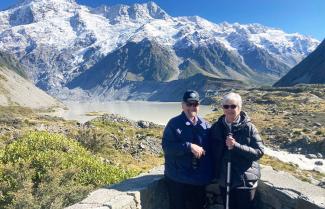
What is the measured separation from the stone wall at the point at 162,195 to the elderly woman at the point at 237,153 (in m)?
0.73

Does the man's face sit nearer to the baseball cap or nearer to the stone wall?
the baseball cap

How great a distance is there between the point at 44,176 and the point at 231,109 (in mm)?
6288

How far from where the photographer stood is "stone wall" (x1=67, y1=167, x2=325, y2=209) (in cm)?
791

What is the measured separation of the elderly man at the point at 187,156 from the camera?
798cm

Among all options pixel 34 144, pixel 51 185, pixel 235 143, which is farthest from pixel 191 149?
pixel 34 144

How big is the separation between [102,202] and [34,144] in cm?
686

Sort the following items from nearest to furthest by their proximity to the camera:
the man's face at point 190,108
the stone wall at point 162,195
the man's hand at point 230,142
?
the man's hand at point 230,142, the stone wall at point 162,195, the man's face at point 190,108

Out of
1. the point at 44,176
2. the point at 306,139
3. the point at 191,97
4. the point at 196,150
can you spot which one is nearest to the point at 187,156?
the point at 196,150

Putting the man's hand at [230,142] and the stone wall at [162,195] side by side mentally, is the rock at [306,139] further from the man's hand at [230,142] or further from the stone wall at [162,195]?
the man's hand at [230,142]

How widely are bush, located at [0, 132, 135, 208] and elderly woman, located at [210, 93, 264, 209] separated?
453 centimetres

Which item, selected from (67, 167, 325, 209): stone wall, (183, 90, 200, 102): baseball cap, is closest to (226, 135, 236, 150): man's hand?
(183, 90, 200, 102): baseball cap

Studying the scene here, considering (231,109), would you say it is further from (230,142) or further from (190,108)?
(190,108)

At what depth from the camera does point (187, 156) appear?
800 centimetres

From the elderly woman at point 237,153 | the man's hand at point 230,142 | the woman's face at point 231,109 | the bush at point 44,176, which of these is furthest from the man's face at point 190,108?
the bush at point 44,176
